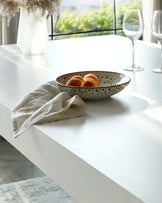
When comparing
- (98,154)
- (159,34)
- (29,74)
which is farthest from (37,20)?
(98,154)

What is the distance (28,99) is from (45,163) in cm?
26

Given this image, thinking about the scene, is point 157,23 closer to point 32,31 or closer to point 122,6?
point 32,31

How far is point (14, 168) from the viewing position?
8.76 ft

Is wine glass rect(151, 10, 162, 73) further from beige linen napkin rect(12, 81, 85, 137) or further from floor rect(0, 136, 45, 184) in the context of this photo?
floor rect(0, 136, 45, 184)

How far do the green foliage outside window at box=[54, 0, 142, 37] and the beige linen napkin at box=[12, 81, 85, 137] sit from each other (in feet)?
9.57

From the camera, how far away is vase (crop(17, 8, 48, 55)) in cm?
226

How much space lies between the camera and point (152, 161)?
1.00 meters

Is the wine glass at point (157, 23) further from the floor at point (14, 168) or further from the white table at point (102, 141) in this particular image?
the floor at point (14, 168)

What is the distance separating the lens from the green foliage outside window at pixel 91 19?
14.1ft

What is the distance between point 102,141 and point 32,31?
1267mm

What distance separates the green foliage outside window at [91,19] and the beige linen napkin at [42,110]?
2917mm

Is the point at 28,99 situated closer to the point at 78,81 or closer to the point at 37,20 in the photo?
the point at 78,81

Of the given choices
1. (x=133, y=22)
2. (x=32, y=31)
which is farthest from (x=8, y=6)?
(x=133, y=22)

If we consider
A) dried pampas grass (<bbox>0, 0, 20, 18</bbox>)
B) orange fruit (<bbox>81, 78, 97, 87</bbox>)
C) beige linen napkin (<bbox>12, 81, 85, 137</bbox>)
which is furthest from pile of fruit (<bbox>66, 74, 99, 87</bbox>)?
dried pampas grass (<bbox>0, 0, 20, 18</bbox>)
